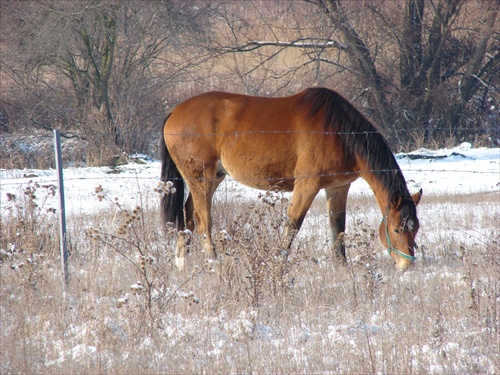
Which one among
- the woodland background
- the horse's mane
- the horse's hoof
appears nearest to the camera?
the horse's mane

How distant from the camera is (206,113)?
6.20 meters

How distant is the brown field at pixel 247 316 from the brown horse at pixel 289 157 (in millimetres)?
570

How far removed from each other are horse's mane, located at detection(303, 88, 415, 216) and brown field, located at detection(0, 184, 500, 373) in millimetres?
826

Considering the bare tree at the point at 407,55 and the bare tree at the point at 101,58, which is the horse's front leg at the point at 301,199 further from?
the bare tree at the point at 407,55

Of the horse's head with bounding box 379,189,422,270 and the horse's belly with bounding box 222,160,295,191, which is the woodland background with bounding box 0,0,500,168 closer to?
the horse's belly with bounding box 222,160,295,191

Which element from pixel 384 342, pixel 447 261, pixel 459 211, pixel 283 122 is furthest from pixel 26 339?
pixel 459 211

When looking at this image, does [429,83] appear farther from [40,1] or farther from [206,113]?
[206,113]

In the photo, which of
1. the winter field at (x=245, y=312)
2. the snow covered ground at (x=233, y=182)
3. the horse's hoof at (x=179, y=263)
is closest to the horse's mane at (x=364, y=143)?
the winter field at (x=245, y=312)

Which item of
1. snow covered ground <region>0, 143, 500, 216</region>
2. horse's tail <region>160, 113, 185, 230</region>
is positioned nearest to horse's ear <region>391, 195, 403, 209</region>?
horse's tail <region>160, 113, 185, 230</region>

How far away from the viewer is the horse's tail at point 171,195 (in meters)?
6.28

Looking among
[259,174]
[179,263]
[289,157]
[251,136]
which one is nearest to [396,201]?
[289,157]

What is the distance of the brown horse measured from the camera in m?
5.54

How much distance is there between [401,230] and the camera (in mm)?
5367

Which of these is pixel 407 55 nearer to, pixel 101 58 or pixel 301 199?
pixel 101 58
